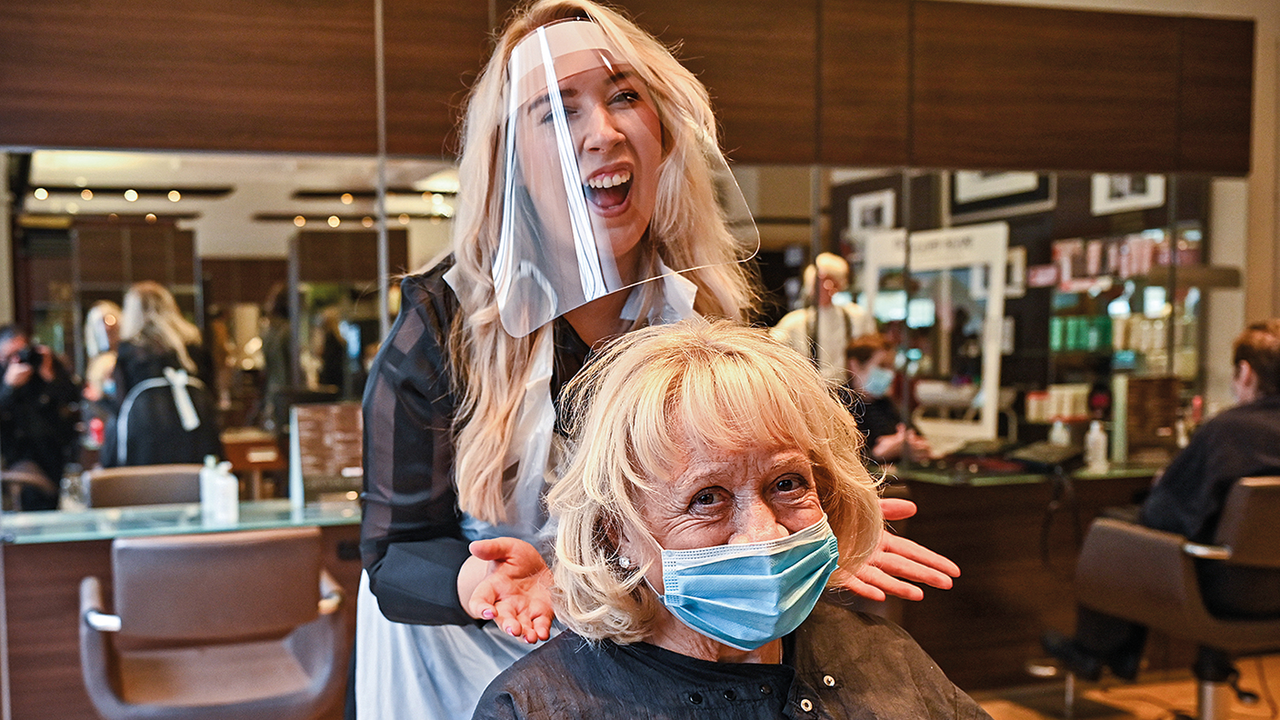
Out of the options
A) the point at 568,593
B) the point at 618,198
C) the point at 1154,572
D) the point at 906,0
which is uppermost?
Result: the point at 906,0

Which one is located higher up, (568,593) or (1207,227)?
(1207,227)

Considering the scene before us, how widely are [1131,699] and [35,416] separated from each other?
3901 millimetres

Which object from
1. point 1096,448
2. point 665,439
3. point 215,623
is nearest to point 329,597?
point 215,623

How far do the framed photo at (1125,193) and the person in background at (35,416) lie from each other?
368 cm

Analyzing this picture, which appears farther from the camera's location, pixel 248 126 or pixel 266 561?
pixel 248 126

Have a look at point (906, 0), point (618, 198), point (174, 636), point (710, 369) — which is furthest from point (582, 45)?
point (906, 0)

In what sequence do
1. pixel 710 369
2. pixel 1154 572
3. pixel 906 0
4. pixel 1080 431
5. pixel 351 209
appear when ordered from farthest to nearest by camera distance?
pixel 1080 431, pixel 906 0, pixel 351 209, pixel 1154 572, pixel 710 369

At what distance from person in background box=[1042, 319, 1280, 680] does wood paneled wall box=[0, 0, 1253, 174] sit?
1.10 metres

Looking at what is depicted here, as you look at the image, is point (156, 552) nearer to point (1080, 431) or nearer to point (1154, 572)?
point (1154, 572)

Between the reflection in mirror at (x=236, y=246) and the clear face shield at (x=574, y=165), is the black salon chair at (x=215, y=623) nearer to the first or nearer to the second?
the reflection in mirror at (x=236, y=246)

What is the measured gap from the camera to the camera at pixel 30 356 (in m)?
3.14

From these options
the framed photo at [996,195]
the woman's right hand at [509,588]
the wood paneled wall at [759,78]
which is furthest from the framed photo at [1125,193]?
the woman's right hand at [509,588]

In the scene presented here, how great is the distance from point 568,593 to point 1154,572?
105 inches

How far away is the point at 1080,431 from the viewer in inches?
157
